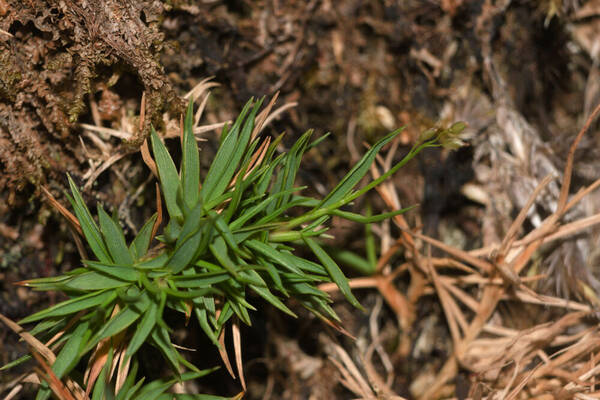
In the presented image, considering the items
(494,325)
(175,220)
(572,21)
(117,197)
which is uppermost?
(572,21)

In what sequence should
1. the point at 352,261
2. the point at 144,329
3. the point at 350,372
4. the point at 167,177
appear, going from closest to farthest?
the point at 144,329 < the point at 167,177 < the point at 350,372 < the point at 352,261

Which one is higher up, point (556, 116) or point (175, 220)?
point (556, 116)

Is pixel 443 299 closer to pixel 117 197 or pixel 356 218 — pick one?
pixel 356 218

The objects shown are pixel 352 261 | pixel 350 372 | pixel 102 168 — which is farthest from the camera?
pixel 352 261

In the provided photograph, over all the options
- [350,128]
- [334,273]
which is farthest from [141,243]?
[350,128]

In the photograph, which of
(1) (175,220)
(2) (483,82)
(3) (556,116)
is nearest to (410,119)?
(2) (483,82)

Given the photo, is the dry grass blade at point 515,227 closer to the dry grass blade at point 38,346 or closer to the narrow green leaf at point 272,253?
the narrow green leaf at point 272,253

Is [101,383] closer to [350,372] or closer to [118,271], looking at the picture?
[118,271]
